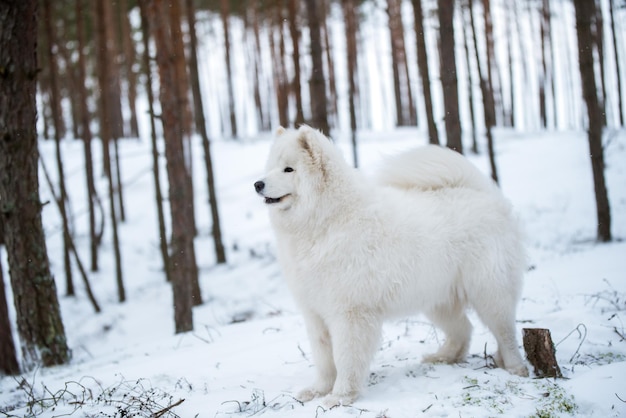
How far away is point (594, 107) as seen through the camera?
31.9 feet

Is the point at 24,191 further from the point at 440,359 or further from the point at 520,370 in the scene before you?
the point at 520,370

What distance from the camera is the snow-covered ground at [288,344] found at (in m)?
3.56

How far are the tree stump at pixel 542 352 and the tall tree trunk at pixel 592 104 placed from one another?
7209mm

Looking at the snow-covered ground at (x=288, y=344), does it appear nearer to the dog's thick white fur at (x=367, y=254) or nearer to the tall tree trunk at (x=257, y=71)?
the dog's thick white fur at (x=367, y=254)

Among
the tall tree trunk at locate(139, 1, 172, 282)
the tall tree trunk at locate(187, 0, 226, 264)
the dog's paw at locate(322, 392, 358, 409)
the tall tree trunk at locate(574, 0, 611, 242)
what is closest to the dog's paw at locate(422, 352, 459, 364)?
the dog's paw at locate(322, 392, 358, 409)

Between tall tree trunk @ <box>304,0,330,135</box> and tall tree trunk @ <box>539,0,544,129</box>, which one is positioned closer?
tall tree trunk @ <box>304,0,330,135</box>

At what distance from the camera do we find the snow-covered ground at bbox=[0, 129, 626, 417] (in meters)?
3.56

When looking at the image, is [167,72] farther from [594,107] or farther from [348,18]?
[348,18]

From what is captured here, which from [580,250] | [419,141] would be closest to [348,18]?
[419,141]

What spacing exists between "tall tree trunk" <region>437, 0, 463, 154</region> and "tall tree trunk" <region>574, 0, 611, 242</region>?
11.4 feet

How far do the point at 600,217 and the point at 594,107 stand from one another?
2251mm

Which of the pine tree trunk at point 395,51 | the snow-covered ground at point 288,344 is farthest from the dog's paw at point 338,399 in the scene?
the pine tree trunk at point 395,51

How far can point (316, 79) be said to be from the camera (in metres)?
8.46

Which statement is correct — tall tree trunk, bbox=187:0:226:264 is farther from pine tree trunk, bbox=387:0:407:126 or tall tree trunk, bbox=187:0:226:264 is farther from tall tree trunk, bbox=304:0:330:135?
pine tree trunk, bbox=387:0:407:126
